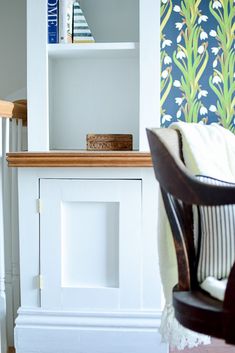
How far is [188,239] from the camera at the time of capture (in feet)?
3.77

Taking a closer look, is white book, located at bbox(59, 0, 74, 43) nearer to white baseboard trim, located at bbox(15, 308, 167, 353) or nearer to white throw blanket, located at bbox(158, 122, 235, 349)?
white throw blanket, located at bbox(158, 122, 235, 349)

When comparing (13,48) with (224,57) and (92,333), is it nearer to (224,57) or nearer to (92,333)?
(224,57)

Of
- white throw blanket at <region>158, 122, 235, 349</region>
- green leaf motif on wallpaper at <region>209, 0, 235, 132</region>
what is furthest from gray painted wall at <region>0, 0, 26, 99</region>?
white throw blanket at <region>158, 122, 235, 349</region>

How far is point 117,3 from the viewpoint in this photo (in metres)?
2.24

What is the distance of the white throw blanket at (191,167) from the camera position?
130cm

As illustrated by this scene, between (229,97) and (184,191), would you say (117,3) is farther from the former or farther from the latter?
(184,191)

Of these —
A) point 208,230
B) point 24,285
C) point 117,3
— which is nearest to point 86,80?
point 117,3

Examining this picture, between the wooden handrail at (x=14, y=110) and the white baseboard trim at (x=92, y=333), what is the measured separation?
84cm

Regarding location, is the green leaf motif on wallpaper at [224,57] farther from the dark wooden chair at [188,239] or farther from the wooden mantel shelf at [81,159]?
the dark wooden chair at [188,239]

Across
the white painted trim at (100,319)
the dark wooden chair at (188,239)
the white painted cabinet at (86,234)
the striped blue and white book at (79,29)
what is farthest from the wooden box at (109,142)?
the dark wooden chair at (188,239)

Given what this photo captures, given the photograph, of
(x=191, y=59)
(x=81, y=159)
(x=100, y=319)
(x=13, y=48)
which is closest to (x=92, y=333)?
Answer: (x=100, y=319)

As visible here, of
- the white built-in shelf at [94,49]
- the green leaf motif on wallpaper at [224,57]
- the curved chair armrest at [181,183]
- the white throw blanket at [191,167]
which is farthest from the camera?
the green leaf motif on wallpaper at [224,57]

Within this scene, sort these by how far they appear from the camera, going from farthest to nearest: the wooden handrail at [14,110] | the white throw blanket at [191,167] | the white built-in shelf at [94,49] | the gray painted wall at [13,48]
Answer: the gray painted wall at [13,48] < the white built-in shelf at [94,49] < the wooden handrail at [14,110] < the white throw blanket at [191,167]

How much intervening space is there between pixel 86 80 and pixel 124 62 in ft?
0.66
